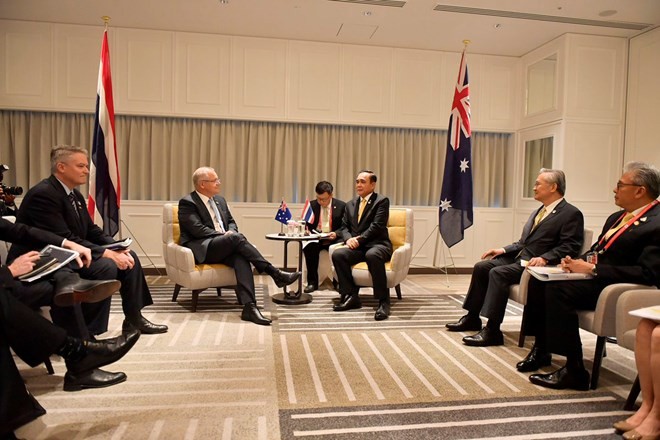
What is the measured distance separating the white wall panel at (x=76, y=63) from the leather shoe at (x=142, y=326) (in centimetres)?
371

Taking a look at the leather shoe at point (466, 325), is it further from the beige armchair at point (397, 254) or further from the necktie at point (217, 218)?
the necktie at point (217, 218)

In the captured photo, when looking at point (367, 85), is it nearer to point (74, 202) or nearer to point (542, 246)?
point (542, 246)

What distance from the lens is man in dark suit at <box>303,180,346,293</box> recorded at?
539 centimetres

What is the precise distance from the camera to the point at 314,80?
6.46m

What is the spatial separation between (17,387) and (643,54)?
6.97 metres

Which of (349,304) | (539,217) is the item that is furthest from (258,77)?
(539,217)

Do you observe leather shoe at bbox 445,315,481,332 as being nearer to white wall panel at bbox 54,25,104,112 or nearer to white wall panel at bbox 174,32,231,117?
white wall panel at bbox 174,32,231,117

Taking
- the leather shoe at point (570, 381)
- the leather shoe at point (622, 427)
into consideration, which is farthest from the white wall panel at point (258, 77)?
the leather shoe at point (622, 427)

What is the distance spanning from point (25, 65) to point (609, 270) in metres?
6.67

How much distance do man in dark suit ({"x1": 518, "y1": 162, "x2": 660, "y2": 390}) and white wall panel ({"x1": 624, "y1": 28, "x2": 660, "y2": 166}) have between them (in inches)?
136

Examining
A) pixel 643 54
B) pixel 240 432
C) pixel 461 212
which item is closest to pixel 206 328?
pixel 240 432

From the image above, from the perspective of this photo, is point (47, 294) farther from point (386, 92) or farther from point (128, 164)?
point (386, 92)

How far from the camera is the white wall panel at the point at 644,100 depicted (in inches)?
221

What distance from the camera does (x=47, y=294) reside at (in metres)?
2.61
